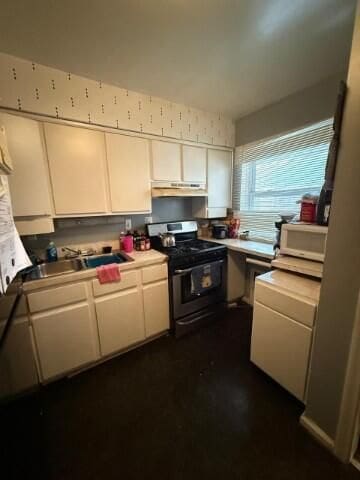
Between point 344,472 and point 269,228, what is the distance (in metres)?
2.04

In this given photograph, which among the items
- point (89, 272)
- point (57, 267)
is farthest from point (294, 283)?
point (57, 267)

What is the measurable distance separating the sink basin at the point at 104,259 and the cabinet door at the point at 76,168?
514mm

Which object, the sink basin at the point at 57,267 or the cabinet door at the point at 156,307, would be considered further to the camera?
the cabinet door at the point at 156,307

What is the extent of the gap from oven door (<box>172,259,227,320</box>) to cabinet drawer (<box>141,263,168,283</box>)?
0.12 metres

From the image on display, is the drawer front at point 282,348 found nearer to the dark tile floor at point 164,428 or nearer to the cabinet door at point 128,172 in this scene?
the dark tile floor at point 164,428

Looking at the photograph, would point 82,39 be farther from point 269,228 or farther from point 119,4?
point 269,228

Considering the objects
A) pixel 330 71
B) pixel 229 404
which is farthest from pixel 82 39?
pixel 229 404

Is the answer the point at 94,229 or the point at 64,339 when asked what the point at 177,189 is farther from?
the point at 64,339

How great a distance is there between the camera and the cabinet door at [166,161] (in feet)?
7.27

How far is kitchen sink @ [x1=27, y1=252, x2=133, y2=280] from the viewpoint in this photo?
1.87 metres

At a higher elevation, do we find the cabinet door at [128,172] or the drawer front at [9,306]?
the cabinet door at [128,172]

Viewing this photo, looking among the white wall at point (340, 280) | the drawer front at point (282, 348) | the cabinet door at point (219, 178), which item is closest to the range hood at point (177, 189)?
the cabinet door at point (219, 178)

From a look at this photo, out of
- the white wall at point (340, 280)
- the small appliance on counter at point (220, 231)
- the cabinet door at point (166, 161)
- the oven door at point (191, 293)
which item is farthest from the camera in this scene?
the small appliance on counter at point (220, 231)

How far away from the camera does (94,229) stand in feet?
7.41
